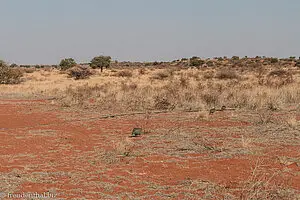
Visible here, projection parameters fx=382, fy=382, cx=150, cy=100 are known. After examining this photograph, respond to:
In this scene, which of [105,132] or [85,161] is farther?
[105,132]

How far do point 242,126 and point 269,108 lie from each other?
4.09 meters

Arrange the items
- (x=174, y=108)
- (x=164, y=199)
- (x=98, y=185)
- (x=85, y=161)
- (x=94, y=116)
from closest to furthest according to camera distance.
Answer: (x=164, y=199), (x=98, y=185), (x=85, y=161), (x=94, y=116), (x=174, y=108)

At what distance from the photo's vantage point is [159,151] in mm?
8852

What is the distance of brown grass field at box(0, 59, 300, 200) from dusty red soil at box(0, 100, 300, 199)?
2cm

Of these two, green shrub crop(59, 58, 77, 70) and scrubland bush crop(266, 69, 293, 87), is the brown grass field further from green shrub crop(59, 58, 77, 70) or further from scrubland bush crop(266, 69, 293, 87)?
green shrub crop(59, 58, 77, 70)

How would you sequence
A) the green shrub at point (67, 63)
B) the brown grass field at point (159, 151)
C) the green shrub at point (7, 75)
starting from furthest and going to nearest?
the green shrub at point (67, 63)
the green shrub at point (7, 75)
the brown grass field at point (159, 151)

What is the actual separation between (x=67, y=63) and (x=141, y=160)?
57.0m

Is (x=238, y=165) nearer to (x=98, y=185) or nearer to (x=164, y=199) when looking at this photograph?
(x=164, y=199)

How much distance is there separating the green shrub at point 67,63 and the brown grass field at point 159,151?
1777 inches

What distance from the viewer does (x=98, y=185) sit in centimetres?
627

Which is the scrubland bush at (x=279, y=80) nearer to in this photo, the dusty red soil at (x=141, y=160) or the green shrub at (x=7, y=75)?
the dusty red soil at (x=141, y=160)

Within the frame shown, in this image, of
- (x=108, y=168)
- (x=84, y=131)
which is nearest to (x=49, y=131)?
(x=84, y=131)

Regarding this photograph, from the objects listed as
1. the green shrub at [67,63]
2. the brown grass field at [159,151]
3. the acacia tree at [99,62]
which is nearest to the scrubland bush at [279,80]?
the brown grass field at [159,151]

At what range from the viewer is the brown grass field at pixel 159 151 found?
603 centimetres
